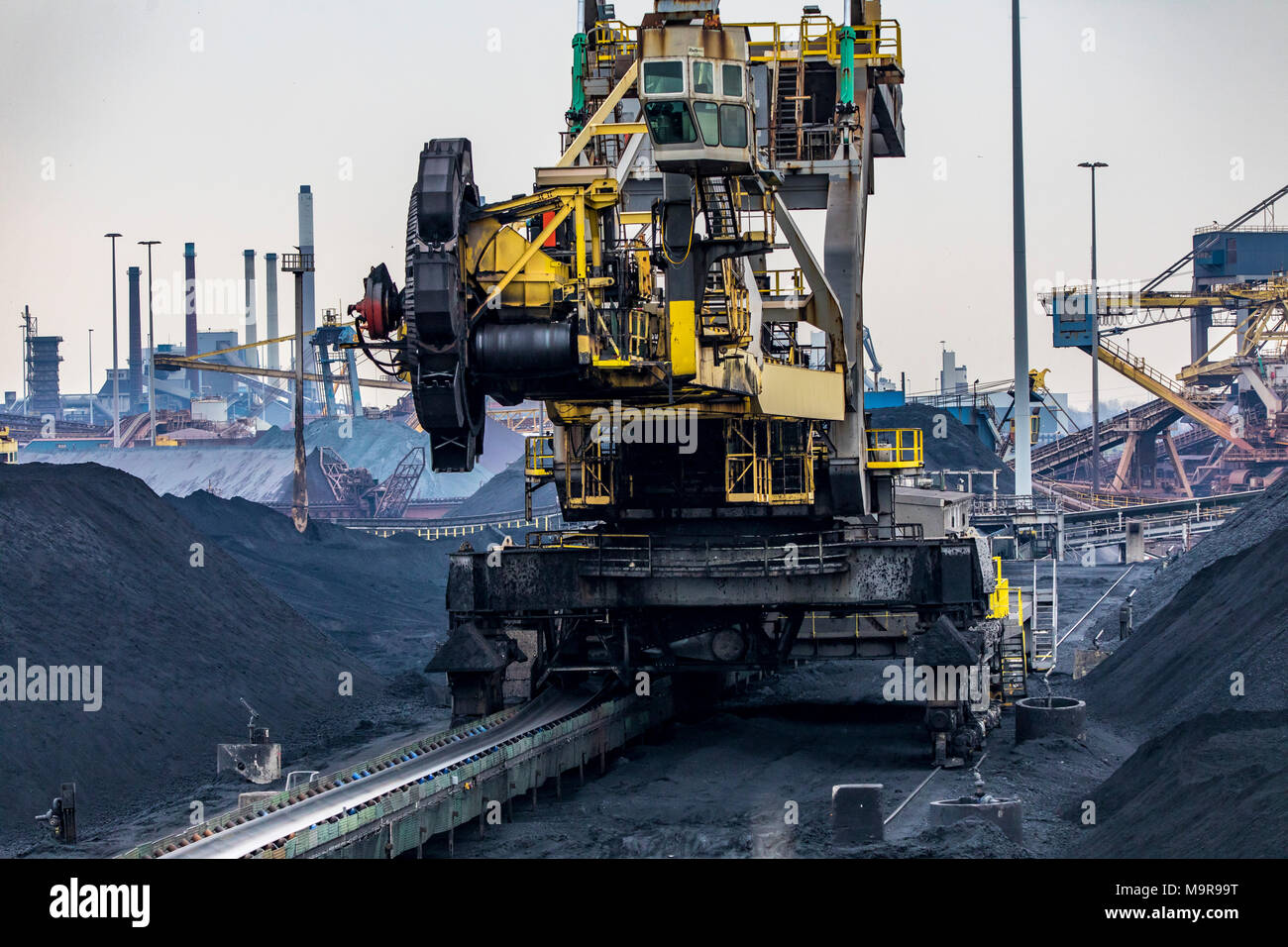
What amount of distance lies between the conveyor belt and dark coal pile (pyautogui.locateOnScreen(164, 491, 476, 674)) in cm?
1742

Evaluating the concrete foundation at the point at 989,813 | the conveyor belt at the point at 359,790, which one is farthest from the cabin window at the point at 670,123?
the concrete foundation at the point at 989,813

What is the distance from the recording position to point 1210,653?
31516mm

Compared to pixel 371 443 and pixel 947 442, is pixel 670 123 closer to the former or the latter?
pixel 947 442

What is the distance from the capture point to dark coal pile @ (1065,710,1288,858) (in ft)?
58.9

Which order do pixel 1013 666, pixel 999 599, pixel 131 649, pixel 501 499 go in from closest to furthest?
pixel 131 649, pixel 1013 666, pixel 999 599, pixel 501 499

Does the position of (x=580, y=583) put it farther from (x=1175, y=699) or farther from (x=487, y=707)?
(x=1175, y=699)

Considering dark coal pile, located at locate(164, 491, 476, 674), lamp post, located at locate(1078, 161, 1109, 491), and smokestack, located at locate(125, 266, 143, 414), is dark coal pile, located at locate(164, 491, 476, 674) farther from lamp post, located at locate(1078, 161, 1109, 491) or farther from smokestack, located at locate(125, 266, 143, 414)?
smokestack, located at locate(125, 266, 143, 414)

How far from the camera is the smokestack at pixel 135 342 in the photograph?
130 meters

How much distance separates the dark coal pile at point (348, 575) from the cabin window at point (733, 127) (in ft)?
86.1

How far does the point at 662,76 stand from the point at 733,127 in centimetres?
128

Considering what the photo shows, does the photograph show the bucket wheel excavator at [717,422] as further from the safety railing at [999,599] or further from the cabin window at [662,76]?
the safety railing at [999,599]

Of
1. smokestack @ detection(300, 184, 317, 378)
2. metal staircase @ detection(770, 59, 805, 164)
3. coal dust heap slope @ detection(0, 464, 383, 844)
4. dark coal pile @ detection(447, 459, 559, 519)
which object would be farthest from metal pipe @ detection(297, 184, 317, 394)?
metal staircase @ detection(770, 59, 805, 164)

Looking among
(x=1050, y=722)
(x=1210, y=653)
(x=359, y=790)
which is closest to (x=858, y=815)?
(x=359, y=790)
